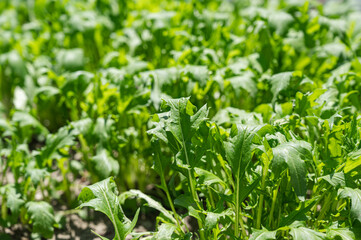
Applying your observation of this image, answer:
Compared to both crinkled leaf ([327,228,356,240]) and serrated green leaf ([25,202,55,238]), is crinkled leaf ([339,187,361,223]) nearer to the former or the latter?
crinkled leaf ([327,228,356,240])

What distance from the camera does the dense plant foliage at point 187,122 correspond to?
1.72 meters

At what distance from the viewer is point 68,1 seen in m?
4.07

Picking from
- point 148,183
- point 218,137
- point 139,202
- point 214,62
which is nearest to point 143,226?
point 139,202

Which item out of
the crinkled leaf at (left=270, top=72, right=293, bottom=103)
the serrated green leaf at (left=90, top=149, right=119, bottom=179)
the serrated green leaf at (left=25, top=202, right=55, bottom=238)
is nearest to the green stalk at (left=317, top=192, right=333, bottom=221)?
the crinkled leaf at (left=270, top=72, right=293, bottom=103)

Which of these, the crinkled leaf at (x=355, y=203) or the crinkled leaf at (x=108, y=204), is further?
the crinkled leaf at (x=108, y=204)

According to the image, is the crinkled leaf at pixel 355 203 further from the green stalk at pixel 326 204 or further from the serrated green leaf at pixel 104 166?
the serrated green leaf at pixel 104 166

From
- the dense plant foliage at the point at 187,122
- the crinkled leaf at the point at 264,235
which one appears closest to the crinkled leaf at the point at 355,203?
the dense plant foliage at the point at 187,122

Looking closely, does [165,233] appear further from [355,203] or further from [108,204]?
[355,203]

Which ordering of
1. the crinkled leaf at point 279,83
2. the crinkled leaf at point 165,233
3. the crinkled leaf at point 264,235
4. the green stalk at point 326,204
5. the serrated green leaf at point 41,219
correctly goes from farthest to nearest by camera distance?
the crinkled leaf at point 279,83 < the serrated green leaf at point 41,219 < the green stalk at point 326,204 < the crinkled leaf at point 165,233 < the crinkled leaf at point 264,235

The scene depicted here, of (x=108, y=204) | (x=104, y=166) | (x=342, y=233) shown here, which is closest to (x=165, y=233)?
(x=108, y=204)

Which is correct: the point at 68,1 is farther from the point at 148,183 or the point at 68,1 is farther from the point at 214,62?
the point at 148,183

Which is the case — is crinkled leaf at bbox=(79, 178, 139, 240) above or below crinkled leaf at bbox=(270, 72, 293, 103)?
below

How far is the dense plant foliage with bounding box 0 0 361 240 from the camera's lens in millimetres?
1719

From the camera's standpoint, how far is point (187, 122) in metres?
1.78
